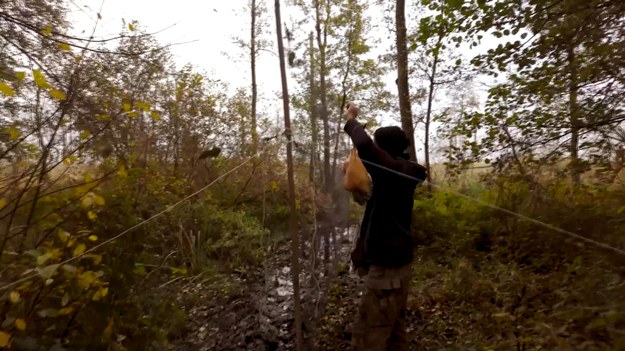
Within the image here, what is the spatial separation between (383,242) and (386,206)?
252 millimetres

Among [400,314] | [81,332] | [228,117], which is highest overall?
[228,117]

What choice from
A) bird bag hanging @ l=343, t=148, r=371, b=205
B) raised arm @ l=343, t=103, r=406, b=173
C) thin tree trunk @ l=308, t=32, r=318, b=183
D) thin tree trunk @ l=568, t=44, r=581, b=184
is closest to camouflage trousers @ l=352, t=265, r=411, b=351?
bird bag hanging @ l=343, t=148, r=371, b=205

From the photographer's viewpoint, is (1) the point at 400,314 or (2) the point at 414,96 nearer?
(1) the point at 400,314

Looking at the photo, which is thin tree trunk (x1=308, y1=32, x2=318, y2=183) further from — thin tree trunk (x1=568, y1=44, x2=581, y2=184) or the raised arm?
thin tree trunk (x1=568, y1=44, x2=581, y2=184)

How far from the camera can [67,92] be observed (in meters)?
2.51

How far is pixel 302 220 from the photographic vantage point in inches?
259

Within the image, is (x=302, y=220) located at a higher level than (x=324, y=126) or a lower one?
lower

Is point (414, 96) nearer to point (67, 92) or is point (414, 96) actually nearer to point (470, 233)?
point (470, 233)

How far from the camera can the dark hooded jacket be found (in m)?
2.77

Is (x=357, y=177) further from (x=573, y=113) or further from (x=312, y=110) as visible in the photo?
(x=312, y=110)

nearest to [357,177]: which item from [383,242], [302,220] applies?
[383,242]

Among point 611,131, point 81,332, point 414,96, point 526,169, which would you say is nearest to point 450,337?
point 526,169

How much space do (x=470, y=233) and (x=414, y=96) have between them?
471 cm

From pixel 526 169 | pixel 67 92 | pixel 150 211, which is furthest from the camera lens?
pixel 150 211
